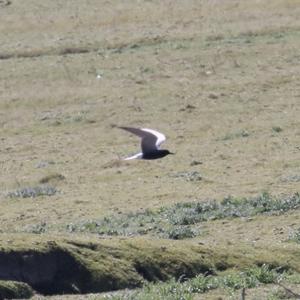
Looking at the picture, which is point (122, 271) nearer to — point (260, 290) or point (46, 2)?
point (260, 290)

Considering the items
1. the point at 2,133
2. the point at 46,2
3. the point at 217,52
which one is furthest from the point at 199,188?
the point at 46,2

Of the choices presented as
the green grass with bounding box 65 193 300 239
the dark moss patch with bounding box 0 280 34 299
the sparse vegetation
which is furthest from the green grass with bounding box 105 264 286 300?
the sparse vegetation

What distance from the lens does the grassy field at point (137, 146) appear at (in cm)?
1452

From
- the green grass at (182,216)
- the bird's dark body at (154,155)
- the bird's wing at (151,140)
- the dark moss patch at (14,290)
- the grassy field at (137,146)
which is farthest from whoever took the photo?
the green grass at (182,216)

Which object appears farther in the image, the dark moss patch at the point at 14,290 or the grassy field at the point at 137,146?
the grassy field at the point at 137,146

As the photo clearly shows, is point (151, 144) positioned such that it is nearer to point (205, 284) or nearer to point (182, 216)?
point (182, 216)

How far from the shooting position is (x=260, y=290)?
1406 centimetres

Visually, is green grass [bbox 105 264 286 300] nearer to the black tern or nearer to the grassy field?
the grassy field

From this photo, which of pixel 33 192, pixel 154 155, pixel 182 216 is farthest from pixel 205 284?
pixel 33 192

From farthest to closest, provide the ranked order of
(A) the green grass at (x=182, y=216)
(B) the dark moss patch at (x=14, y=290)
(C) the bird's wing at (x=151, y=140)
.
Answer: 1. (A) the green grass at (x=182, y=216)
2. (C) the bird's wing at (x=151, y=140)
3. (B) the dark moss patch at (x=14, y=290)

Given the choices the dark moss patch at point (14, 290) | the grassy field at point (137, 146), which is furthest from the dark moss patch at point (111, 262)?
the dark moss patch at point (14, 290)

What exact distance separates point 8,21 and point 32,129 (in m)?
13.4

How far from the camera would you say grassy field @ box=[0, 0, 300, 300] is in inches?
572

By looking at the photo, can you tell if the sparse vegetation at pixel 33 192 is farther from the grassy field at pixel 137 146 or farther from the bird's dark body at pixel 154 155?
the bird's dark body at pixel 154 155
